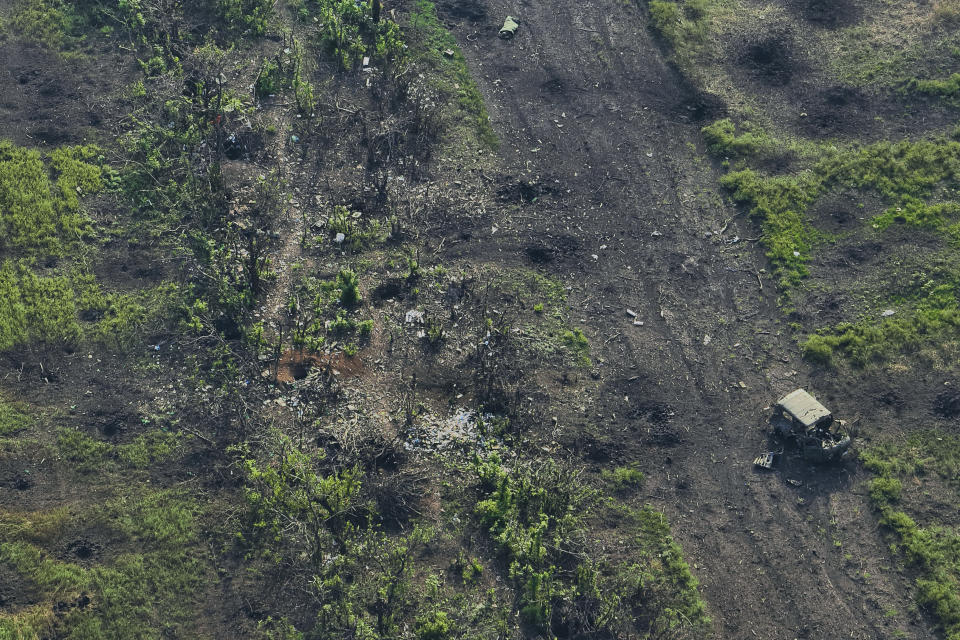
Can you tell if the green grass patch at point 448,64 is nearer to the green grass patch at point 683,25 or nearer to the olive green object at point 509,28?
the olive green object at point 509,28

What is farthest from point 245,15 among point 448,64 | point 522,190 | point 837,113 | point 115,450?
point 837,113

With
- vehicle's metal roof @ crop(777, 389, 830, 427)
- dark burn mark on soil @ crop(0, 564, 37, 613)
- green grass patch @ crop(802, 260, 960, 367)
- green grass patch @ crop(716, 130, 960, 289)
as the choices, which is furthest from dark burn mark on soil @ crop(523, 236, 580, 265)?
dark burn mark on soil @ crop(0, 564, 37, 613)

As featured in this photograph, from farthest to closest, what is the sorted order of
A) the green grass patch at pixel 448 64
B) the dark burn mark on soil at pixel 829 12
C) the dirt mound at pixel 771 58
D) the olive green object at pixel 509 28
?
the olive green object at pixel 509 28 → the dark burn mark on soil at pixel 829 12 → the dirt mound at pixel 771 58 → the green grass patch at pixel 448 64

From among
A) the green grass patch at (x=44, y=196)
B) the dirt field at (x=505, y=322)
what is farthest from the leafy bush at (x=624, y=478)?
the green grass patch at (x=44, y=196)

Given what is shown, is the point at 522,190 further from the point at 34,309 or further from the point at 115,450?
the point at 34,309

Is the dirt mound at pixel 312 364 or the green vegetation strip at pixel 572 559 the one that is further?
the dirt mound at pixel 312 364

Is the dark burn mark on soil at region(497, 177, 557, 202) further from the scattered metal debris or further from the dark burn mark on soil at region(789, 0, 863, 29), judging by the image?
the dark burn mark on soil at region(789, 0, 863, 29)

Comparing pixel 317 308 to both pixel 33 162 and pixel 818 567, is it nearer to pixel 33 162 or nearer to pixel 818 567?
pixel 33 162

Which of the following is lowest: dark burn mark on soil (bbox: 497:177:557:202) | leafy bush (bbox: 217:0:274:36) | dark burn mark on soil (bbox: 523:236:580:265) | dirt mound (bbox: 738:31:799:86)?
dark burn mark on soil (bbox: 523:236:580:265)
